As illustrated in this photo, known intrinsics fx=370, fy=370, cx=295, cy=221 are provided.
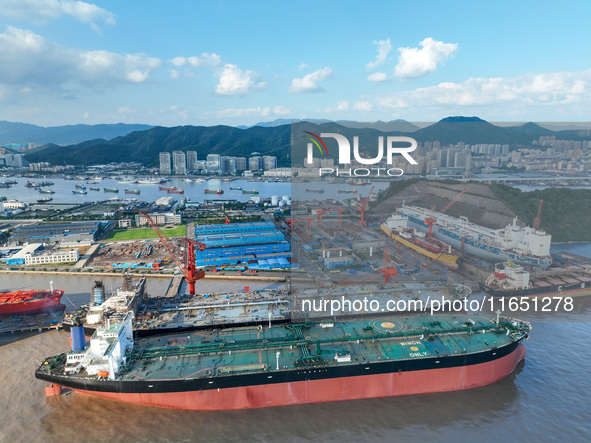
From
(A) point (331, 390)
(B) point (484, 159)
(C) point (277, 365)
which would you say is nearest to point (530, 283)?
(B) point (484, 159)

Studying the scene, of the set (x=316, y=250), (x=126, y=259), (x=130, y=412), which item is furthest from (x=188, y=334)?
(x=126, y=259)

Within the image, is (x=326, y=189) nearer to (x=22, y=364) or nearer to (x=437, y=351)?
(x=437, y=351)

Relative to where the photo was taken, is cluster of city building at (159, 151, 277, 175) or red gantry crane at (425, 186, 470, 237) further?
cluster of city building at (159, 151, 277, 175)

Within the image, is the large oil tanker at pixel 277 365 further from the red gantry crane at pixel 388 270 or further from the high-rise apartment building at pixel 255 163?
the high-rise apartment building at pixel 255 163

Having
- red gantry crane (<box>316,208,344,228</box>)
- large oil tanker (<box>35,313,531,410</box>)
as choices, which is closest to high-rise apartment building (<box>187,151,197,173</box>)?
red gantry crane (<box>316,208,344,228</box>)

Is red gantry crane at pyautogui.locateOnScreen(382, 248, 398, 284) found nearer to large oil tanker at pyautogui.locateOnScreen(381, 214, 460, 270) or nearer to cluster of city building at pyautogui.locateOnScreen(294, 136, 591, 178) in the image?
large oil tanker at pyautogui.locateOnScreen(381, 214, 460, 270)

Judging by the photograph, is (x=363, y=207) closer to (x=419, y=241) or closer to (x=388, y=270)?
(x=419, y=241)

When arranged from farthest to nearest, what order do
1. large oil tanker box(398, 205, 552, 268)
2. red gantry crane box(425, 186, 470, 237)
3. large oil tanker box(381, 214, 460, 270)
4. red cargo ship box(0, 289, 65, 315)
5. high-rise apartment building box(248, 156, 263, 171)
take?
high-rise apartment building box(248, 156, 263, 171) → red gantry crane box(425, 186, 470, 237) → large oil tanker box(381, 214, 460, 270) → large oil tanker box(398, 205, 552, 268) → red cargo ship box(0, 289, 65, 315)
